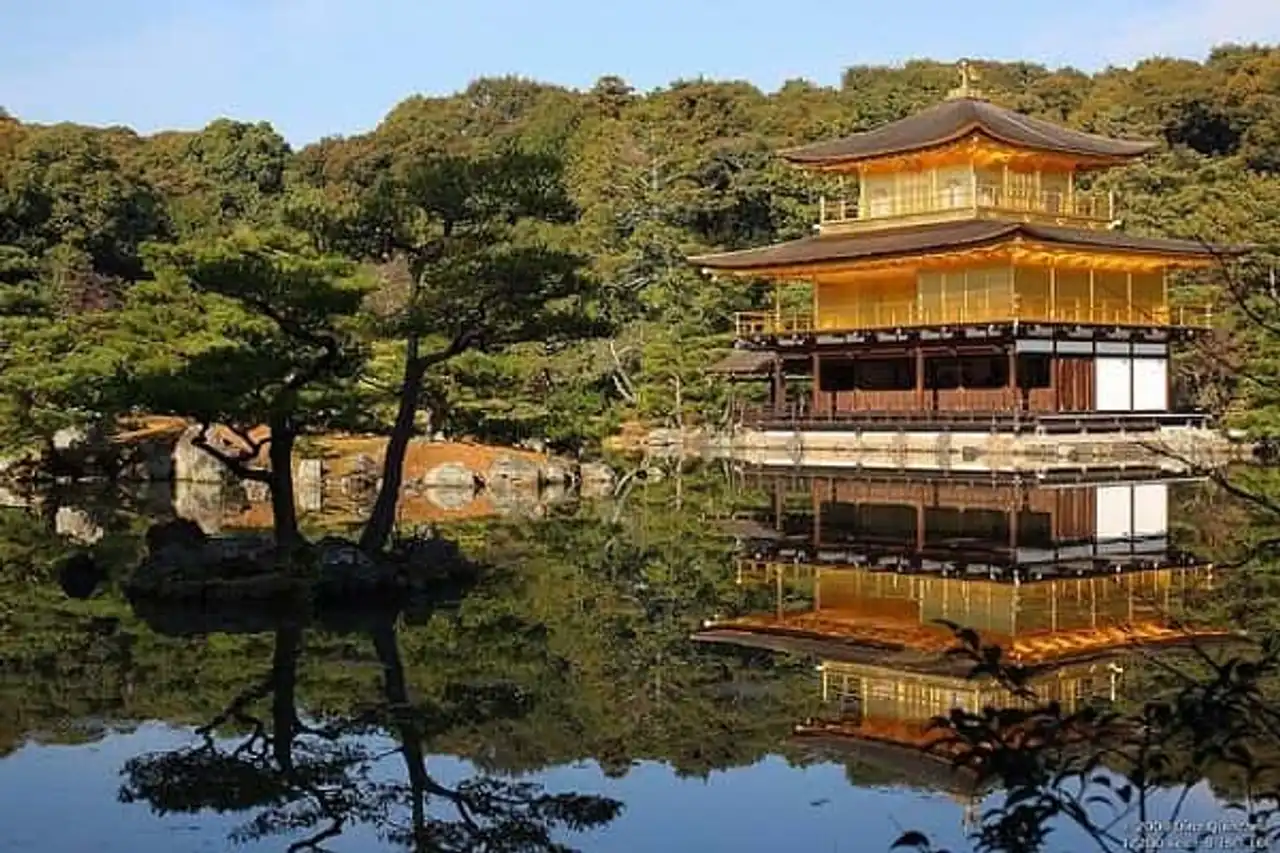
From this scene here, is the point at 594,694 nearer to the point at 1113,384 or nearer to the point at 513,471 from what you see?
the point at 513,471

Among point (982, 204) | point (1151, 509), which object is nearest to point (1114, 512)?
point (1151, 509)

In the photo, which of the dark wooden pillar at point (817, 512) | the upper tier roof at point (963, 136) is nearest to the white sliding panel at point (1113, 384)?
the upper tier roof at point (963, 136)

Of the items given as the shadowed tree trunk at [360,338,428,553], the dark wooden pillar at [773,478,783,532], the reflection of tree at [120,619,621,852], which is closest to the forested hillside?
the shadowed tree trunk at [360,338,428,553]

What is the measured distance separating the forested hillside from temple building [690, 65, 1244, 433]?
2.24 meters

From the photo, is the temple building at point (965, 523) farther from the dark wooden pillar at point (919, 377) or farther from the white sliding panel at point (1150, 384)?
the white sliding panel at point (1150, 384)

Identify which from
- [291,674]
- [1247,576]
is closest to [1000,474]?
[1247,576]

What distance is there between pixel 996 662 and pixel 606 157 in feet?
178

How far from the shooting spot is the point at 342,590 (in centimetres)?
1220

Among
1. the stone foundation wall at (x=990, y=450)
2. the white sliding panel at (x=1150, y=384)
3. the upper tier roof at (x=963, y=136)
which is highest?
the upper tier roof at (x=963, y=136)

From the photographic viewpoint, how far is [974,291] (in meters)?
31.9

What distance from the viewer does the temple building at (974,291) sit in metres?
30.8

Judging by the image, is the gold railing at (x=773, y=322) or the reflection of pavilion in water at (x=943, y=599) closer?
the reflection of pavilion in water at (x=943, y=599)

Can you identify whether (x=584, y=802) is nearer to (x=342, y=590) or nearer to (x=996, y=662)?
(x=996, y=662)

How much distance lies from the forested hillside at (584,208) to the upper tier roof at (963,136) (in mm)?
3775
